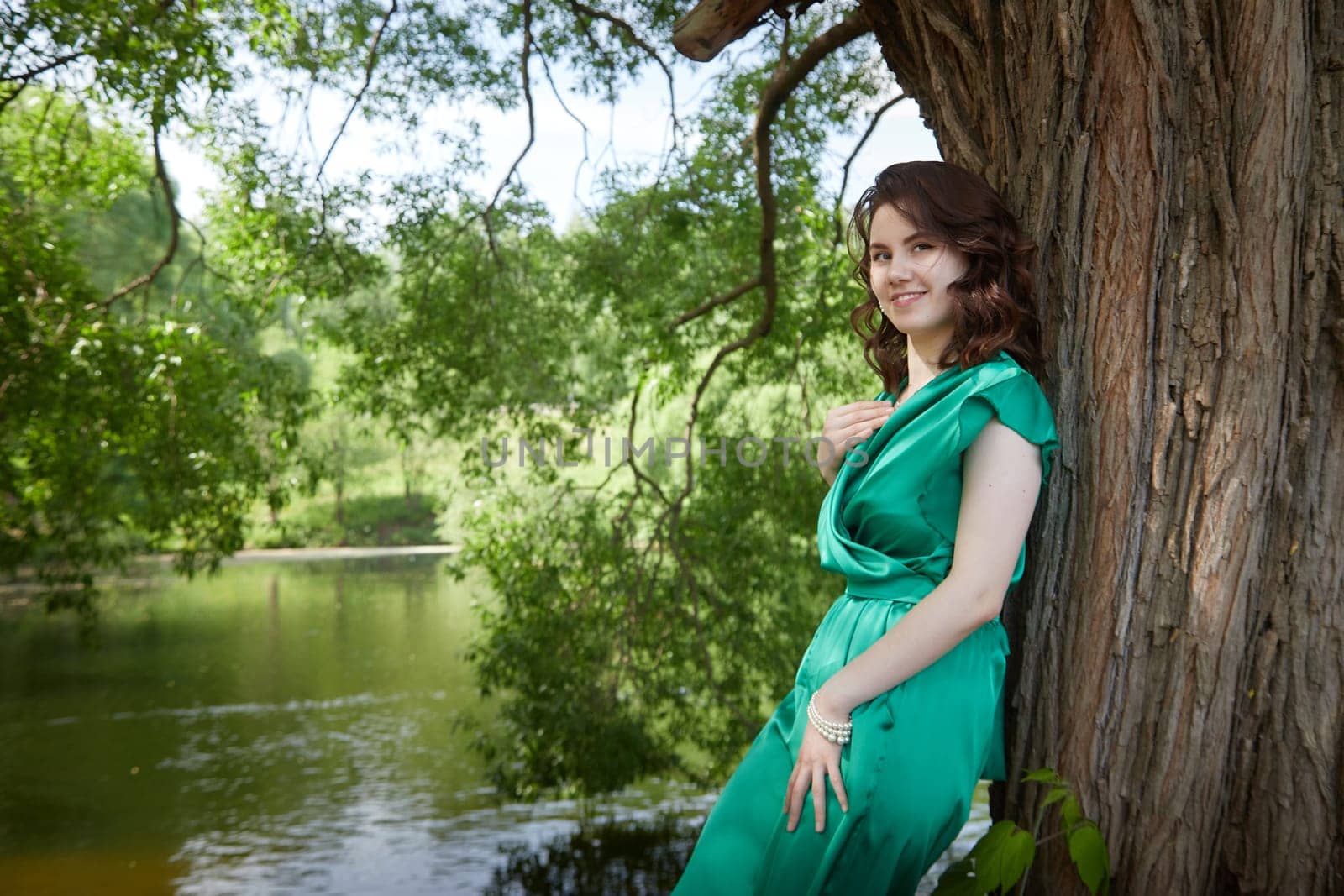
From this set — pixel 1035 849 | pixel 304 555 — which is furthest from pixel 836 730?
pixel 304 555

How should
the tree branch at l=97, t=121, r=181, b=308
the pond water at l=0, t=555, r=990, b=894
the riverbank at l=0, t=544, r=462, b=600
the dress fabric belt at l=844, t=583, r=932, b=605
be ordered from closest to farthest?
the dress fabric belt at l=844, t=583, r=932, b=605 → the tree branch at l=97, t=121, r=181, b=308 → the pond water at l=0, t=555, r=990, b=894 → the riverbank at l=0, t=544, r=462, b=600

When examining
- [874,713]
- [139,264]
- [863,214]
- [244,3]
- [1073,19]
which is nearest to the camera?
[874,713]

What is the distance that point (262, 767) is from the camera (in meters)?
11.5

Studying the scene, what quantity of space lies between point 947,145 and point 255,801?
10429 mm

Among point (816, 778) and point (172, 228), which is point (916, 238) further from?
point (172, 228)

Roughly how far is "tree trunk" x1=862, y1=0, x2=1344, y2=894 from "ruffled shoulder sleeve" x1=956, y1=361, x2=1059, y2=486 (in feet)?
0.70

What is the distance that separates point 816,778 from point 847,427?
57cm

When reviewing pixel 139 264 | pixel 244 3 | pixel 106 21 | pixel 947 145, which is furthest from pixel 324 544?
pixel 947 145

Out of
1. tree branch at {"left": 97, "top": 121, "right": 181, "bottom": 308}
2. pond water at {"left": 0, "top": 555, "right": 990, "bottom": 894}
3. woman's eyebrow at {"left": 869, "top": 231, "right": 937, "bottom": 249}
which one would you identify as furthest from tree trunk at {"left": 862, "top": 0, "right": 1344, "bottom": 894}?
pond water at {"left": 0, "top": 555, "right": 990, "bottom": 894}

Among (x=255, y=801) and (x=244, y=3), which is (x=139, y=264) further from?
(x=244, y=3)

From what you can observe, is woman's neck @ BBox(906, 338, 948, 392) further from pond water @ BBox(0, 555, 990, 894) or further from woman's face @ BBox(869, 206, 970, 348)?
pond water @ BBox(0, 555, 990, 894)

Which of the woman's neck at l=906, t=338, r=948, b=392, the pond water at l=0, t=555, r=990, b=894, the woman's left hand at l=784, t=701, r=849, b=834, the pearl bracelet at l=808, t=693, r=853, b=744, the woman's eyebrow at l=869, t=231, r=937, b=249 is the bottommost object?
the pond water at l=0, t=555, r=990, b=894

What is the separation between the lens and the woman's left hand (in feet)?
4.94

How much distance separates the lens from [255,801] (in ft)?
34.7
